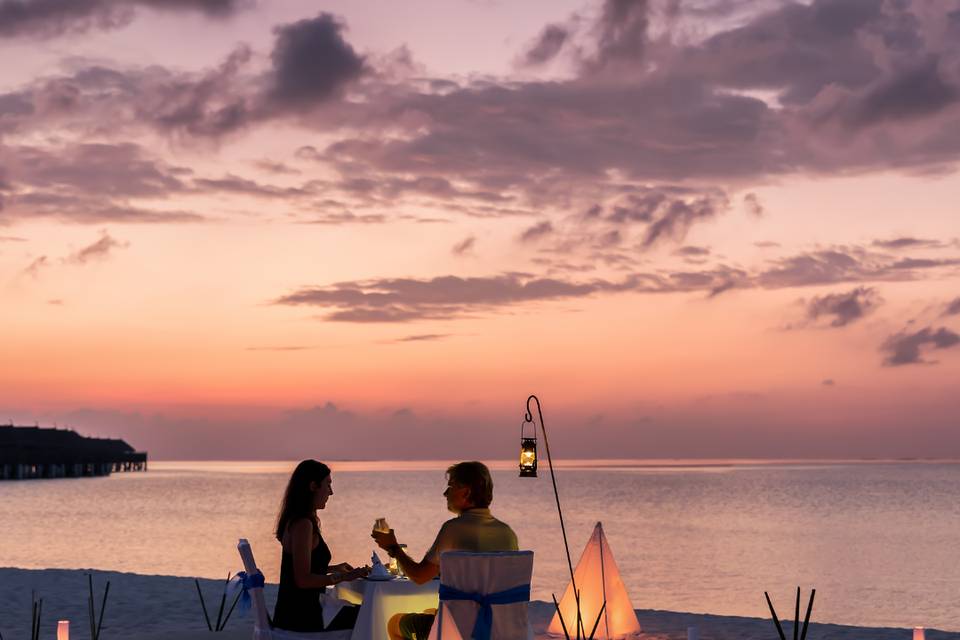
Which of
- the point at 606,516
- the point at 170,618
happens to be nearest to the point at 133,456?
the point at 606,516

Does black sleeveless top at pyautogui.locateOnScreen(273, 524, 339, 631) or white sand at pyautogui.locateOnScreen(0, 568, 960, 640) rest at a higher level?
black sleeveless top at pyautogui.locateOnScreen(273, 524, 339, 631)

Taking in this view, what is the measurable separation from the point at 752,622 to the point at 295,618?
8058 mm

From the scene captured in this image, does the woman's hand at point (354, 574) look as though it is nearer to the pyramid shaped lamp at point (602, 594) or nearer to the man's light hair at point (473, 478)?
the man's light hair at point (473, 478)

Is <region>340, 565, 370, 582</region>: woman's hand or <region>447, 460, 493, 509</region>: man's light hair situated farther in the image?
<region>340, 565, 370, 582</region>: woman's hand

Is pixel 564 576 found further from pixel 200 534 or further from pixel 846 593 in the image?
pixel 200 534

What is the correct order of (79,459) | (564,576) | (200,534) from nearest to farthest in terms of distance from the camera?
(564,576) < (200,534) < (79,459)

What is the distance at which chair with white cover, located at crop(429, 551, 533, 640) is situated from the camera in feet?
23.1

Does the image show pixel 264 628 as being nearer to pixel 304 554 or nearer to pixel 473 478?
Result: pixel 304 554

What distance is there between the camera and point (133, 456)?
14762cm

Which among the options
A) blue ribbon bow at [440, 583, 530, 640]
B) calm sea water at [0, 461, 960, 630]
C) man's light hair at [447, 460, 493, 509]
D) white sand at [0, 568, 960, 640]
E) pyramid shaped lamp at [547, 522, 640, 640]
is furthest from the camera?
calm sea water at [0, 461, 960, 630]

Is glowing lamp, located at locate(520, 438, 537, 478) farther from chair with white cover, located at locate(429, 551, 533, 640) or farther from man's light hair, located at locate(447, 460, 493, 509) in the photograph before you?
man's light hair, located at locate(447, 460, 493, 509)

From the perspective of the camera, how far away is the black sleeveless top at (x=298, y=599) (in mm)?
7242

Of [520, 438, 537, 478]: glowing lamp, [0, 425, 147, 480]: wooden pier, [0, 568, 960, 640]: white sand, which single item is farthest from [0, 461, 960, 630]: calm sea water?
[0, 425, 147, 480]: wooden pier

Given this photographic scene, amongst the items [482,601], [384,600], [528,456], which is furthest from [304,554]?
[528,456]
